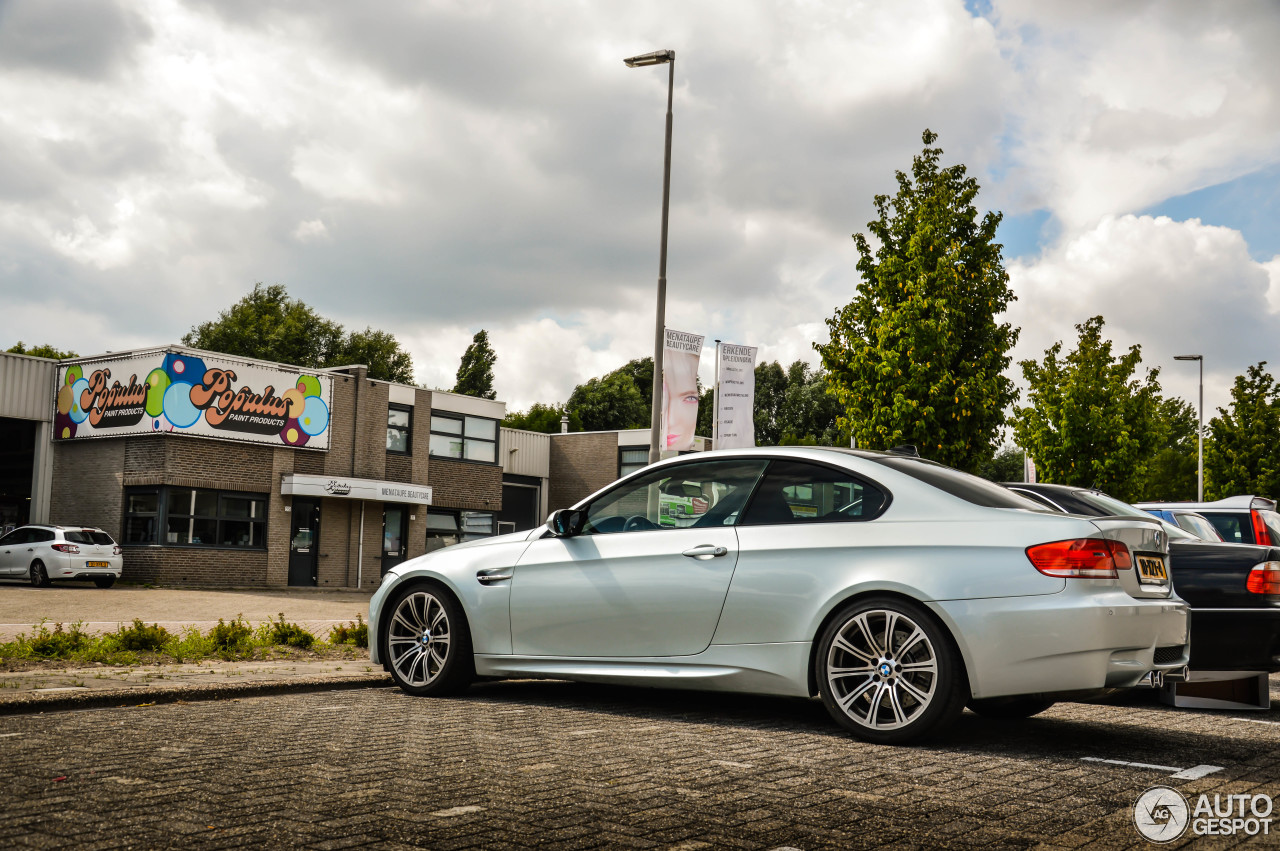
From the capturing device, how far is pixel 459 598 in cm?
693

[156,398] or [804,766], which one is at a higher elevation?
[156,398]

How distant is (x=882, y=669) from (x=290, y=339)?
62268 millimetres

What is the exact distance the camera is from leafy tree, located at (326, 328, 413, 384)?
2601 inches

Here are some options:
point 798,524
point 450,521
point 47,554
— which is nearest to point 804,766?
point 798,524

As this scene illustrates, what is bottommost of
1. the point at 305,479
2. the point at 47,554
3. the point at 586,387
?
the point at 47,554

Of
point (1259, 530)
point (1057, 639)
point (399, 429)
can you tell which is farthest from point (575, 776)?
point (399, 429)

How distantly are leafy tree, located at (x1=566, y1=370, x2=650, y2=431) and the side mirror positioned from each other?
2502 inches

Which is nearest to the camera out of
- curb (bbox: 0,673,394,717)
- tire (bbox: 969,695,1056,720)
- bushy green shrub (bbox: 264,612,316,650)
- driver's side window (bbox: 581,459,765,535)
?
tire (bbox: 969,695,1056,720)

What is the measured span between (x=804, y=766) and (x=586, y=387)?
6863cm

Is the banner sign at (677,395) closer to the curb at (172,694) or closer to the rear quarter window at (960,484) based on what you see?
the curb at (172,694)

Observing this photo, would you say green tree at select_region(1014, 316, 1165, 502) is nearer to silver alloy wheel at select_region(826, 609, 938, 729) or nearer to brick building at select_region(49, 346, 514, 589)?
brick building at select_region(49, 346, 514, 589)

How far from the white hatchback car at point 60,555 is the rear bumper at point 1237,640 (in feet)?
82.3

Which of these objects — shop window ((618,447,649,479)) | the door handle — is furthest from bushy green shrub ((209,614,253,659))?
shop window ((618,447,649,479))

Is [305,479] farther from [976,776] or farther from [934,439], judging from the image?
[976,776]
